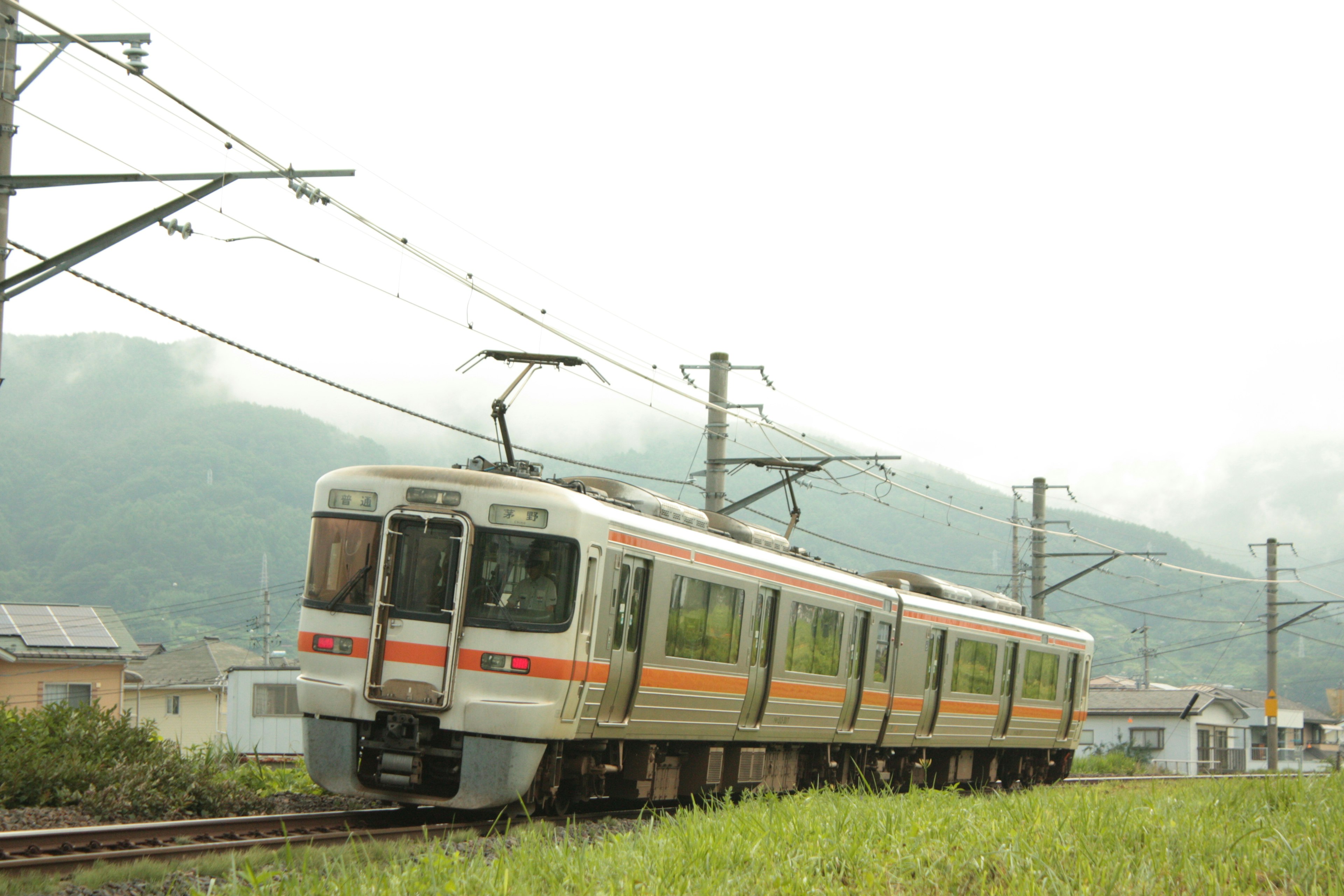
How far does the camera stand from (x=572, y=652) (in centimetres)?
1029

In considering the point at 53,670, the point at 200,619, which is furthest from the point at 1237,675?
the point at 53,670

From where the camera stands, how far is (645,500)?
39.6 ft

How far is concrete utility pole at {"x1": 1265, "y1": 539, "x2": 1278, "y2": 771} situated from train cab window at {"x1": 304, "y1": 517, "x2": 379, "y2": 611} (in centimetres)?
2884

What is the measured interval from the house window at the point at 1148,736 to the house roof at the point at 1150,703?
1.99 ft

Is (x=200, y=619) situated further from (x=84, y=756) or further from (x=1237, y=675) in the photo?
(x=84, y=756)

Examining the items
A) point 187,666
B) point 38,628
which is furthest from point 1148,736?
point 38,628

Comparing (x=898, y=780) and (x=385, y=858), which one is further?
(x=898, y=780)

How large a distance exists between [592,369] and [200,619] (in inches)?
4899

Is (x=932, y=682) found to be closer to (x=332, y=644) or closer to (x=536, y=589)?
(x=536, y=589)

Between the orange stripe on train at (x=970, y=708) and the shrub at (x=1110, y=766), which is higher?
the orange stripe on train at (x=970, y=708)

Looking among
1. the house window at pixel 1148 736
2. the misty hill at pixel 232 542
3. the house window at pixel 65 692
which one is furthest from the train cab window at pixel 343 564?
the misty hill at pixel 232 542

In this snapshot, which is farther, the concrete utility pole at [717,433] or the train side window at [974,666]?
the concrete utility pole at [717,433]

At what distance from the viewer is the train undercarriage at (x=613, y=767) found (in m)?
10.1

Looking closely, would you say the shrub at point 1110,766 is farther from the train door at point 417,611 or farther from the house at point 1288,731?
the train door at point 417,611
